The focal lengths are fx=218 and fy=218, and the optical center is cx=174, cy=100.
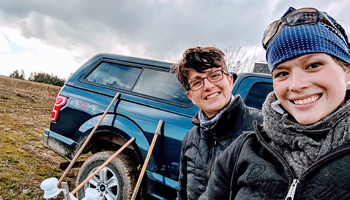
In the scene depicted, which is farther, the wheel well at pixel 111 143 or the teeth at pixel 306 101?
the wheel well at pixel 111 143

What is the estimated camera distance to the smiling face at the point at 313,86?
2.48ft

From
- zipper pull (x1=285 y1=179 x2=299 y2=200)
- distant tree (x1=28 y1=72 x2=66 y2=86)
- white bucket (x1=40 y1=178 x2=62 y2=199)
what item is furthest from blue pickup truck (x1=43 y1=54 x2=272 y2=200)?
distant tree (x1=28 y1=72 x2=66 y2=86)

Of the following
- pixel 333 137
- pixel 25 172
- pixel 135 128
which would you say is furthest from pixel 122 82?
pixel 333 137

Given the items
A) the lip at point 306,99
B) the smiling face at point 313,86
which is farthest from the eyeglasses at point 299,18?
the lip at point 306,99

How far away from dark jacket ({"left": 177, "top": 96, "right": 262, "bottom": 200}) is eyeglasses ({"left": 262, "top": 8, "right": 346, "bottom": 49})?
0.66 m

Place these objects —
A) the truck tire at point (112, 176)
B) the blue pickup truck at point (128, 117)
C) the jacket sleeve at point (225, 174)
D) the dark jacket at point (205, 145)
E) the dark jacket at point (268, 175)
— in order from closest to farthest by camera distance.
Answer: the dark jacket at point (268, 175), the jacket sleeve at point (225, 174), the dark jacket at point (205, 145), the blue pickup truck at point (128, 117), the truck tire at point (112, 176)

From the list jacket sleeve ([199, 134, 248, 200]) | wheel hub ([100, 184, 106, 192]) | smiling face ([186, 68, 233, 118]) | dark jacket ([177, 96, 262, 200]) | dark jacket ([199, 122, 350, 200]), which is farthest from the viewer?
wheel hub ([100, 184, 106, 192])

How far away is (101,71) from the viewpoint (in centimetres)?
309

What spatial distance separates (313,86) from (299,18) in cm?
31

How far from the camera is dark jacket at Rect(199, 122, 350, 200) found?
67cm

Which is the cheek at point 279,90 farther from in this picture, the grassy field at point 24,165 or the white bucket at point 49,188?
the grassy field at point 24,165

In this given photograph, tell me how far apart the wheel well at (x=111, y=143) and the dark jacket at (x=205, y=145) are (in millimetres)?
1146

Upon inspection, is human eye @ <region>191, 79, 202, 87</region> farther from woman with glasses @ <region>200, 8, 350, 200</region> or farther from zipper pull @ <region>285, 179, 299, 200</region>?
zipper pull @ <region>285, 179, 299, 200</region>

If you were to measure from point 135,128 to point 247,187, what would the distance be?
1900 mm
